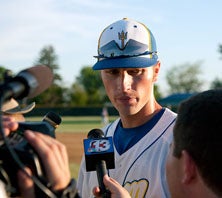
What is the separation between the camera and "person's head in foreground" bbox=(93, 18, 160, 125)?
10.6 feet

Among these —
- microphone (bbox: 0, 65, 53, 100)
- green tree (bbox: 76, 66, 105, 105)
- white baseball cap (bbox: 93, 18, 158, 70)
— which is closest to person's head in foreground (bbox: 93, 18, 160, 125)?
white baseball cap (bbox: 93, 18, 158, 70)

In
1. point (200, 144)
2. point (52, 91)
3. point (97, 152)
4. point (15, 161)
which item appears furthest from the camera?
point (52, 91)

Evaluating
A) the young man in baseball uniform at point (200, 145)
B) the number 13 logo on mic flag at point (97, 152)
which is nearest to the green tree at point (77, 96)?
the number 13 logo on mic flag at point (97, 152)

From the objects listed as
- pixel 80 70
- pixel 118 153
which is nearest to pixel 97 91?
pixel 80 70

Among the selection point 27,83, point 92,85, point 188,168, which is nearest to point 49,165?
point 27,83

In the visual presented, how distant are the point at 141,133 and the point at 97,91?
92206 millimetres

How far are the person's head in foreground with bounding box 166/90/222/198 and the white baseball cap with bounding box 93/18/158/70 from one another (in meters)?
1.22

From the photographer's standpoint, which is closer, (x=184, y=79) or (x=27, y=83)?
(x=27, y=83)

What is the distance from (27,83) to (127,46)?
5.63 ft

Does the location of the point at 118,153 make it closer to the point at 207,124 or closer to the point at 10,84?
the point at 207,124

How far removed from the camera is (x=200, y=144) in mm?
1917

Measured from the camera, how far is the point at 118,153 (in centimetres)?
331

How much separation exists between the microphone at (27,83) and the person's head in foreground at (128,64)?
1.49m

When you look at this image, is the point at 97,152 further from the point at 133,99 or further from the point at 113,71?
the point at 113,71
